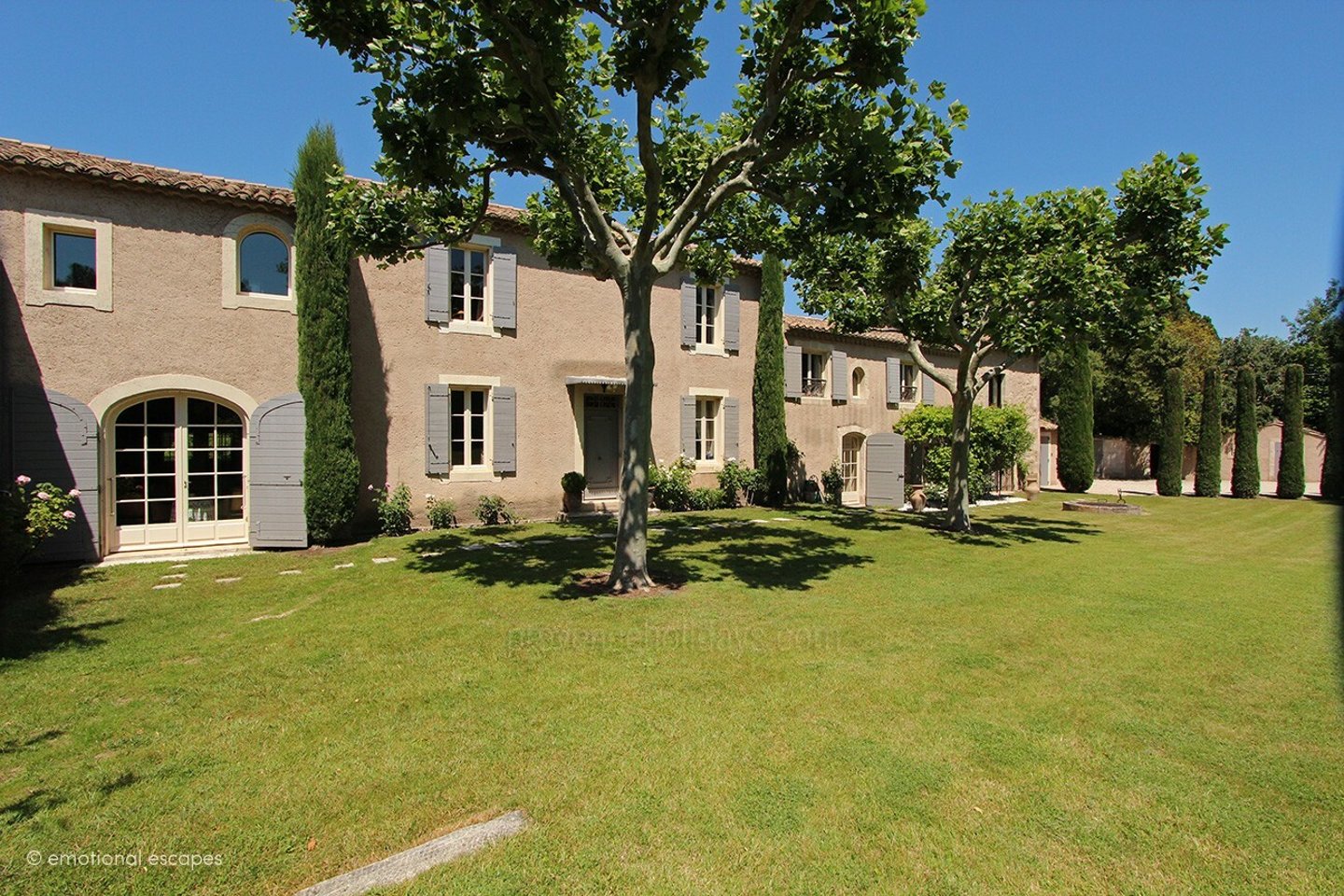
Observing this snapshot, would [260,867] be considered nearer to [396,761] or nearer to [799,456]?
[396,761]

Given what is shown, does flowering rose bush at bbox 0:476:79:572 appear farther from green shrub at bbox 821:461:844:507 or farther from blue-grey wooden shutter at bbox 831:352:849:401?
blue-grey wooden shutter at bbox 831:352:849:401

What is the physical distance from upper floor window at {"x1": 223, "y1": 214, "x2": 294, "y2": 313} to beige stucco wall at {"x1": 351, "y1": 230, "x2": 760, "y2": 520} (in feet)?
3.63

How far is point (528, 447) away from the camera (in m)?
13.1

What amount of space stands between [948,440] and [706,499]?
7706 millimetres

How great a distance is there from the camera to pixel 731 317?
15984 mm

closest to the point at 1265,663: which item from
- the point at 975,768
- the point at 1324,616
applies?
the point at 1324,616

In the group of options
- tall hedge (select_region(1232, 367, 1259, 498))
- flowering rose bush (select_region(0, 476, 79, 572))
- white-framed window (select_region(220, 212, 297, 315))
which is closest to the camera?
flowering rose bush (select_region(0, 476, 79, 572))

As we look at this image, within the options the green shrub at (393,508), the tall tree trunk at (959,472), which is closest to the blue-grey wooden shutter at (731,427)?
the tall tree trunk at (959,472)

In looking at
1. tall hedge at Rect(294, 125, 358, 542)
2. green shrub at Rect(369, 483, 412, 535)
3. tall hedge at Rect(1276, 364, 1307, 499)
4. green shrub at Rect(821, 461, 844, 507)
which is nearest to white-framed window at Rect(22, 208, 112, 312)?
tall hedge at Rect(294, 125, 358, 542)

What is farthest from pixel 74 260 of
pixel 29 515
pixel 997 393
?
pixel 997 393

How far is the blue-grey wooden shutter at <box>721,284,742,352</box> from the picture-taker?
1589 centimetres

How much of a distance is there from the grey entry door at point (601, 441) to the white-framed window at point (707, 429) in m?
2.08

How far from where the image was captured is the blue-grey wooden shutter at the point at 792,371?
1705 centimetres

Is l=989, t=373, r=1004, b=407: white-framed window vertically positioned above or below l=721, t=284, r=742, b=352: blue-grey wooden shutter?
below
